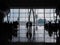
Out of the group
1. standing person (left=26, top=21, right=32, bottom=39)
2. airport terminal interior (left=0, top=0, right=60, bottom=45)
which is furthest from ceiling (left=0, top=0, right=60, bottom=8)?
standing person (left=26, top=21, right=32, bottom=39)

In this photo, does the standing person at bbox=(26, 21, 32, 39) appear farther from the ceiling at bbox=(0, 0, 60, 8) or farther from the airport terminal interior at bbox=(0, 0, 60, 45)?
the ceiling at bbox=(0, 0, 60, 8)

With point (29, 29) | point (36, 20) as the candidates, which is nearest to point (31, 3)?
point (36, 20)

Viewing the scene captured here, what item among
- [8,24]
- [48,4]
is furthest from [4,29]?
[48,4]

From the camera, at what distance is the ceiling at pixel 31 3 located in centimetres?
238

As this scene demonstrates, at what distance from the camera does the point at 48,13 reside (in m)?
2.37

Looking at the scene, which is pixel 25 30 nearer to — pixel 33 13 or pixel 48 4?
pixel 33 13

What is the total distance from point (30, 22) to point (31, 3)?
341 mm

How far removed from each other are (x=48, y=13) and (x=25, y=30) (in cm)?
50

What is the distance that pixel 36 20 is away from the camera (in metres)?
2.42

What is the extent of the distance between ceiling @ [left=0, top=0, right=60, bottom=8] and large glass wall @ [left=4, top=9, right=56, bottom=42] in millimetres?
75

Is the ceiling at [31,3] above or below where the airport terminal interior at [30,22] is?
above

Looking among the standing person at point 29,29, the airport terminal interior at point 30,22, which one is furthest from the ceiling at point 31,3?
the standing person at point 29,29

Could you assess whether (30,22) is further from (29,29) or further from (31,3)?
(31,3)

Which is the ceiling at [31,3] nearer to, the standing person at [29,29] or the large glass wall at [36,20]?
the large glass wall at [36,20]
